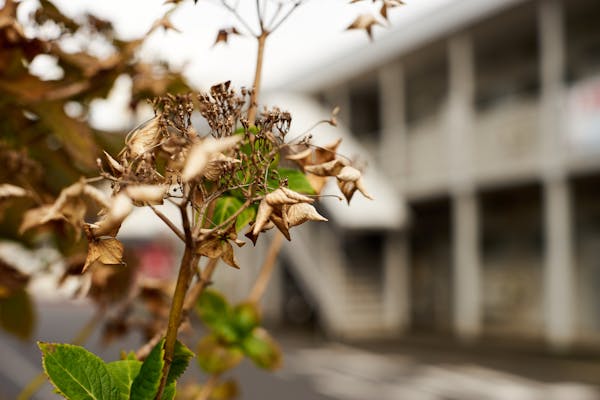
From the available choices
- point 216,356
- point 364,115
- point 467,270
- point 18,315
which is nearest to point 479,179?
point 467,270

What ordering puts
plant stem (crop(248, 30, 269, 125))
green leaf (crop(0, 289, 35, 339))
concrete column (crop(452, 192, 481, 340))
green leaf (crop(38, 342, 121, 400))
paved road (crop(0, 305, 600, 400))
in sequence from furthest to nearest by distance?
concrete column (crop(452, 192, 481, 340))
paved road (crop(0, 305, 600, 400))
green leaf (crop(0, 289, 35, 339))
plant stem (crop(248, 30, 269, 125))
green leaf (crop(38, 342, 121, 400))

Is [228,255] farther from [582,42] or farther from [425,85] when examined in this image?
[425,85]

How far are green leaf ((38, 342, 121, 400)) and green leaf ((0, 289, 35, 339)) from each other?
75cm

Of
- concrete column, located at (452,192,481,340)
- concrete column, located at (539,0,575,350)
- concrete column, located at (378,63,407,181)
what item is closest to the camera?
concrete column, located at (539,0,575,350)

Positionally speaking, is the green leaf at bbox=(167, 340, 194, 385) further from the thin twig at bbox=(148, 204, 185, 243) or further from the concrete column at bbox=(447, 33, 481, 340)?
the concrete column at bbox=(447, 33, 481, 340)

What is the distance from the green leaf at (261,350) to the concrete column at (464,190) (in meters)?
14.2

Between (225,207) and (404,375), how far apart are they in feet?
39.5

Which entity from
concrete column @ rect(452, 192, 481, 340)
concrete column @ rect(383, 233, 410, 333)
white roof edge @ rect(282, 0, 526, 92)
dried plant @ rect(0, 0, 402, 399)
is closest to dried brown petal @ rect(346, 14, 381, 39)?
dried plant @ rect(0, 0, 402, 399)

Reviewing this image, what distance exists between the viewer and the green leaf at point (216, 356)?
2.95 ft

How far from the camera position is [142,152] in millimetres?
474

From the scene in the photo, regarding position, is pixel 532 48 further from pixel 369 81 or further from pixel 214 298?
pixel 214 298

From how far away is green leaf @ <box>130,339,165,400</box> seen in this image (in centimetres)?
47

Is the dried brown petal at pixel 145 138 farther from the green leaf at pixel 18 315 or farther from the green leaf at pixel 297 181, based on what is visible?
the green leaf at pixel 18 315

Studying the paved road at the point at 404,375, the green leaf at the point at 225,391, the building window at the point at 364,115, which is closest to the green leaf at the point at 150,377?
the green leaf at the point at 225,391
